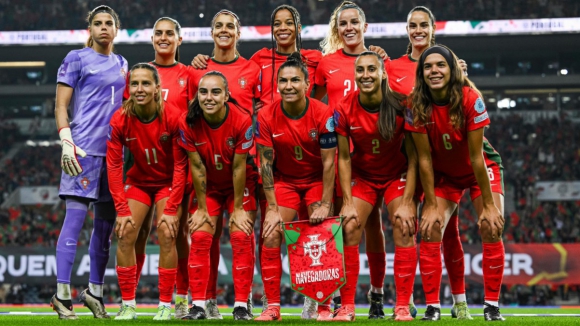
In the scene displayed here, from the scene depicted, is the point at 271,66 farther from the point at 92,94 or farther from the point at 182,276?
the point at 182,276

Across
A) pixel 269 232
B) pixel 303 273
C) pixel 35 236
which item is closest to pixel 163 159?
pixel 269 232

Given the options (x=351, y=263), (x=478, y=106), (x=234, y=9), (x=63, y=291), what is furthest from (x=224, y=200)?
(x=234, y=9)

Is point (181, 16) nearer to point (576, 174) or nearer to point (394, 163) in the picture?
point (576, 174)

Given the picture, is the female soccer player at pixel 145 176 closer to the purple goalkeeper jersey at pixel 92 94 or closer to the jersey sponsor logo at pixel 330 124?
the purple goalkeeper jersey at pixel 92 94

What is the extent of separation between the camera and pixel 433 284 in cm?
505

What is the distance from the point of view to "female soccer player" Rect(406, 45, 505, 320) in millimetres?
4988

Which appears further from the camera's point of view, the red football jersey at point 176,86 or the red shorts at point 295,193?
the red football jersey at point 176,86

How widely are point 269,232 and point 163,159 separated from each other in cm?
119

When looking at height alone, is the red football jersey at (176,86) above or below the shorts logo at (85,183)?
above

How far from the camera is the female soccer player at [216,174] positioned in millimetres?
5254

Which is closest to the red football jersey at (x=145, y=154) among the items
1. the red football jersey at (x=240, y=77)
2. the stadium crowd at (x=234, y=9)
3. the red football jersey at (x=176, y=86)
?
the red football jersey at (x=176, y=86)

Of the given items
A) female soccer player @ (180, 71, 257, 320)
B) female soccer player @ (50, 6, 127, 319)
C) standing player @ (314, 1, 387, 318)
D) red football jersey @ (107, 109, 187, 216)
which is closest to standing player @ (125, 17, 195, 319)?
female soccer player @ (50, 6, 127, 319)

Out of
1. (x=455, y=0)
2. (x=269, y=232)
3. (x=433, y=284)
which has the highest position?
(x=455, y=0)

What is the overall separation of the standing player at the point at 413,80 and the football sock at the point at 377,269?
549mm
